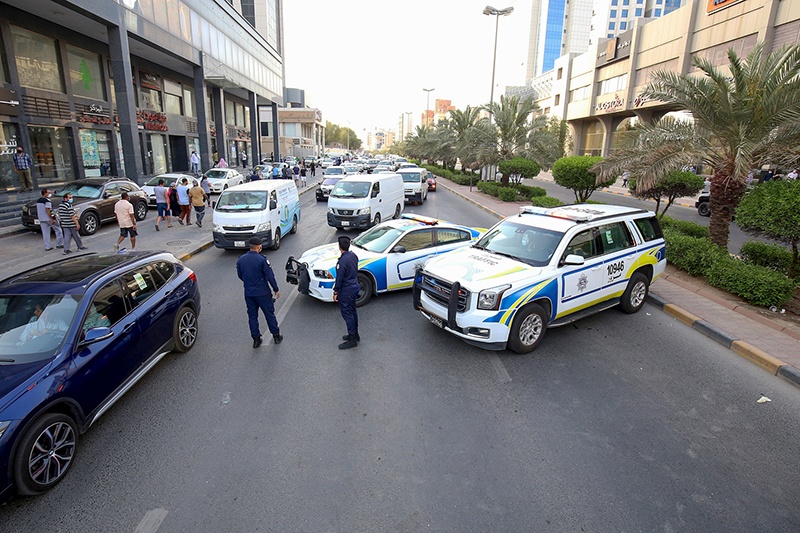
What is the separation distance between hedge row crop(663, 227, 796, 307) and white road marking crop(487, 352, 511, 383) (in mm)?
5729

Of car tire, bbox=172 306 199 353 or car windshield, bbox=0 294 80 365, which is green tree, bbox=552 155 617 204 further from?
car windshield, bbox=0 294 80 365

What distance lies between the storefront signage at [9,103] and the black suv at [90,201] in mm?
7191

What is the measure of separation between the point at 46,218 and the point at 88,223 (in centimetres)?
273

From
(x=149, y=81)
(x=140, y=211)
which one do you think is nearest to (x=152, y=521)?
(x=140, y=211)

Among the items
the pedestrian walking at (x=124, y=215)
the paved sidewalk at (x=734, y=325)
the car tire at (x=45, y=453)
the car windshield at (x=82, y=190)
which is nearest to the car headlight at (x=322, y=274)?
the car tire at (x=45, y=453)

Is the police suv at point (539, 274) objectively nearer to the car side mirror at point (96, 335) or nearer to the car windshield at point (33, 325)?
the car side mirror at point (96, 335)

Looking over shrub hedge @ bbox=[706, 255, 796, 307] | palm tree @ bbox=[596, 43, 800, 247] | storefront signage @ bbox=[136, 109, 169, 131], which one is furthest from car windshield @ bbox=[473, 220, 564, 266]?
storefront signage @ bbox=[136, 109, 169, 131]

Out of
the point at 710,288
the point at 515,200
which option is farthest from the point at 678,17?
the point at 710,288

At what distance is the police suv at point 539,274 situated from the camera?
6066 mm

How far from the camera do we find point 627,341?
700cm

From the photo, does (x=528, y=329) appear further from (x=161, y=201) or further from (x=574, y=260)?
(x=161, y=201)

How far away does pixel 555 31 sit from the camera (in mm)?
119688

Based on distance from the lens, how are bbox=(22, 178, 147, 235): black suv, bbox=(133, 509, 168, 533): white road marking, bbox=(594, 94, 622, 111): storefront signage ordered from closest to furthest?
bbox=(133, 509, 168, 533): white road marking < bbox=(22, 178, 147, 235): black suv < bbox=(594, 94, 622, 111): storefront signage

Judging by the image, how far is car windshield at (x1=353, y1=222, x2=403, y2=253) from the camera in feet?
28.6
